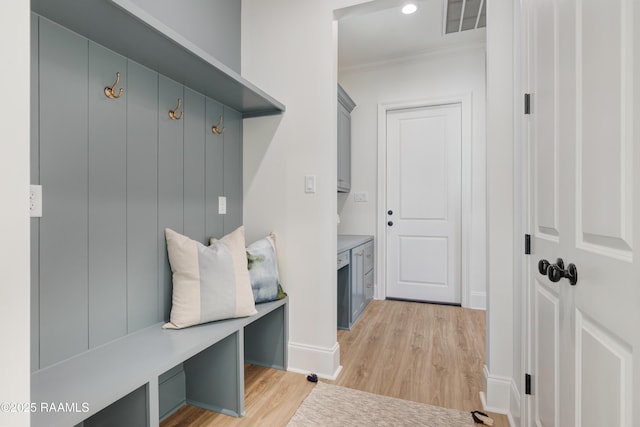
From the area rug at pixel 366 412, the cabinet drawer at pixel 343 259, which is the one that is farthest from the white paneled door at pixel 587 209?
the cabinet drawer at pixel 343 259

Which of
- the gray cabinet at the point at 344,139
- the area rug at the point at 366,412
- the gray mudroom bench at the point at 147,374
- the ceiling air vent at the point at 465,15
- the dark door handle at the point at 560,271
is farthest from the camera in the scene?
the gray cabinet at the point at 344,139

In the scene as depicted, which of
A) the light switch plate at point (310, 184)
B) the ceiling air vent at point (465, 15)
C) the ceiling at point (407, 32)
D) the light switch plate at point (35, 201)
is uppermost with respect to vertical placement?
the ceiling at point (407, 32)

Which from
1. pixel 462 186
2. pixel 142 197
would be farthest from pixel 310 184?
pixel 462 186

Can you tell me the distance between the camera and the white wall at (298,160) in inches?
79.0

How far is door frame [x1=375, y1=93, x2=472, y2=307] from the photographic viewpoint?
3.44 m

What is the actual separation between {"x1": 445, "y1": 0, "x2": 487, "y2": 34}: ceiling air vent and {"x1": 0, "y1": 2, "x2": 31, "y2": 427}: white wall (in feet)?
9.89

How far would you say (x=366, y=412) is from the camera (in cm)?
165

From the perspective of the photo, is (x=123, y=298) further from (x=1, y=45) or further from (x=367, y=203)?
(x=367, y=203)

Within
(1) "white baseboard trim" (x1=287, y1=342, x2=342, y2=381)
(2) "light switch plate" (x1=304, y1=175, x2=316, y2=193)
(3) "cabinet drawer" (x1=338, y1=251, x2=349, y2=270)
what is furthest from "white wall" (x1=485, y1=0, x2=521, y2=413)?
(3) "cabinet drawer" (x1=338, y1=251, x2=349, y2=270)

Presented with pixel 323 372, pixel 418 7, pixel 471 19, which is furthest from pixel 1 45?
pixel 471 19

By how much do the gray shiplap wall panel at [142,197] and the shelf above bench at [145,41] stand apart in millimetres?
132

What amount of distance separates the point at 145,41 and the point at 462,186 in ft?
10.5

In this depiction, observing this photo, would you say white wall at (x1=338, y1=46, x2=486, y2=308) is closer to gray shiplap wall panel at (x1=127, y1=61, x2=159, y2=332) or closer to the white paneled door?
the white paneled door

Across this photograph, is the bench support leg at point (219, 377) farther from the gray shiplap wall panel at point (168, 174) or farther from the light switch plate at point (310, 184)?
the light switch plate at point (310, 184)
